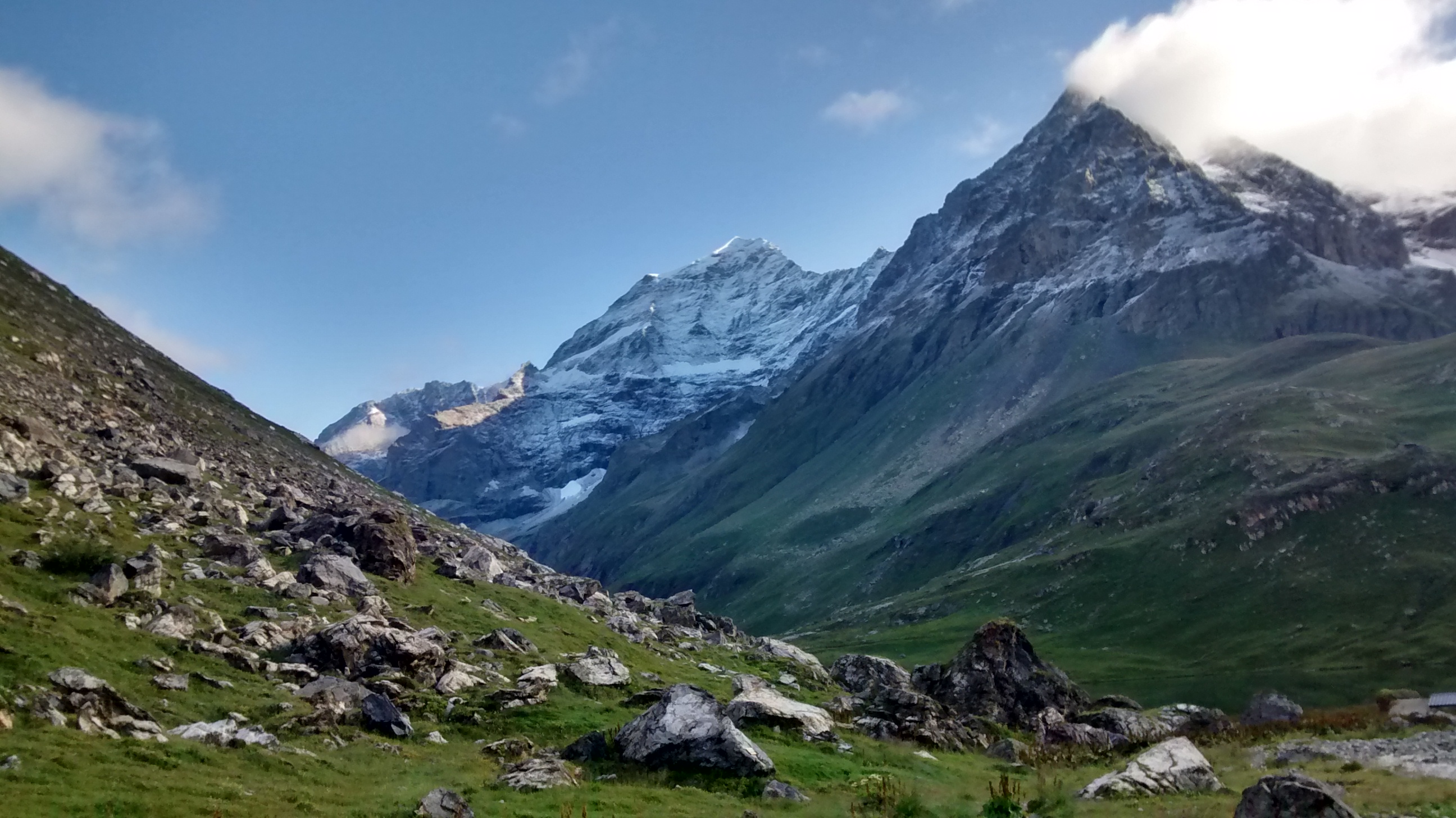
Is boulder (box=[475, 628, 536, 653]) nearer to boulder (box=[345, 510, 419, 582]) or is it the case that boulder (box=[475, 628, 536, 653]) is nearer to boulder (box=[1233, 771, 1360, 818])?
boulder (box=[345, 510, 419, 582])

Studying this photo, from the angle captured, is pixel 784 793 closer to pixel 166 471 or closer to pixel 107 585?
pixel 107 585

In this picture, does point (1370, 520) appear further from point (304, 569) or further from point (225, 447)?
point (225, 447)

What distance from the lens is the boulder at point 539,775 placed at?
28.0 metres

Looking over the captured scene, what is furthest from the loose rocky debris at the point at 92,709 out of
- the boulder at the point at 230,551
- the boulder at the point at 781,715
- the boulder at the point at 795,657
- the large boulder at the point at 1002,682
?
the large boulder at the point at 1002,682

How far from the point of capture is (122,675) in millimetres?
30375

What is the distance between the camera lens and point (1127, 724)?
5138cm

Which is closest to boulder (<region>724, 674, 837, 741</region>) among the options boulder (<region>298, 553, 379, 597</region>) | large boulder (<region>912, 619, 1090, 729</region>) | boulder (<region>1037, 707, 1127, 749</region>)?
boulder (<region>1037, 707, 1127, 749</region>)

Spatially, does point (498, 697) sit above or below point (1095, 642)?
above

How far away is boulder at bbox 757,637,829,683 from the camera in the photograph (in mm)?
66562

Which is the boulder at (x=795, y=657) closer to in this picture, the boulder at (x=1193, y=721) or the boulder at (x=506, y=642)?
the boulder at (x=1193, y=721)

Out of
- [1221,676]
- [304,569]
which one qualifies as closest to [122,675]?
[304,569]

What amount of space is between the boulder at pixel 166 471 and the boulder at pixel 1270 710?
7283cm

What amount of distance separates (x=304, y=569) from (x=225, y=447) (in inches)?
2258

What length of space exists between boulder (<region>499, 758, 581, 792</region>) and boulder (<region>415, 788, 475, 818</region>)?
8.85ft
